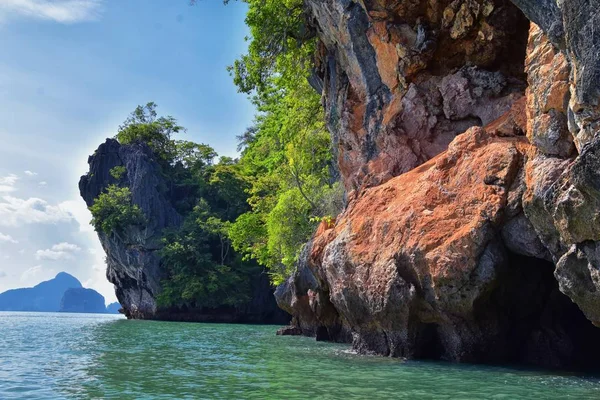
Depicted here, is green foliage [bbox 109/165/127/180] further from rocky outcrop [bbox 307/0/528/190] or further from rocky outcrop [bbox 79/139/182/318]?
rocky outcrop [bbox 307/0/528/190]

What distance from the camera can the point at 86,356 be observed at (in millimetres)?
14078

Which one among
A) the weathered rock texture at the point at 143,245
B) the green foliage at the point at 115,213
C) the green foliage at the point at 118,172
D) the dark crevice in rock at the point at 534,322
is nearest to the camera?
the dark crevice in rock at the point at 534,322

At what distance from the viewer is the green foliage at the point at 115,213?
46.9 meters

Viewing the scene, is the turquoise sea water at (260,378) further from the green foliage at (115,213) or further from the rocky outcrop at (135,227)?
the rocky outcrop at (135,227)

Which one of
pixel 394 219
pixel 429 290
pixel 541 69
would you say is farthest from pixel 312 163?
pixel 541 69

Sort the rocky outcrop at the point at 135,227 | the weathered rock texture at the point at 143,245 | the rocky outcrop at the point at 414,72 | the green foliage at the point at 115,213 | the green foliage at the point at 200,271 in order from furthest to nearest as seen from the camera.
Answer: the rocky outcrop at the point at 135,227
the weathered rock texture at the point at 143,245
the green foliage at the point at 115,213
the green foliage at the point at 200,271
the rocky outcrop at the point at 414,72

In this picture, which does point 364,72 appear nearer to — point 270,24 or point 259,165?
point 270,24

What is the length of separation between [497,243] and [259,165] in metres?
41.8

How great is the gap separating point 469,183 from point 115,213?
3910 centimetres

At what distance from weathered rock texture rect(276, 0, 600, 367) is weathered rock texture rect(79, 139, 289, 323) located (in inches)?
1054

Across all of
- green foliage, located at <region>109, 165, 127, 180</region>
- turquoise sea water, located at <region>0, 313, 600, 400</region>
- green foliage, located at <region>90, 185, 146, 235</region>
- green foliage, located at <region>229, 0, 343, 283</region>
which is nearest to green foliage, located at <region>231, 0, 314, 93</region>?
green foliage, located at <region>229, 0, 343, 283</region>

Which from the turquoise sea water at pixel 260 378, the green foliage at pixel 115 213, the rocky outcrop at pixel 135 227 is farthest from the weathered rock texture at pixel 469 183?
the green foliage at pixel 115 213

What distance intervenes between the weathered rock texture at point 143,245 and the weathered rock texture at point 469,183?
87.8 feet

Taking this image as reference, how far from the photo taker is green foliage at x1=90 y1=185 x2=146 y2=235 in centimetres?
4688
